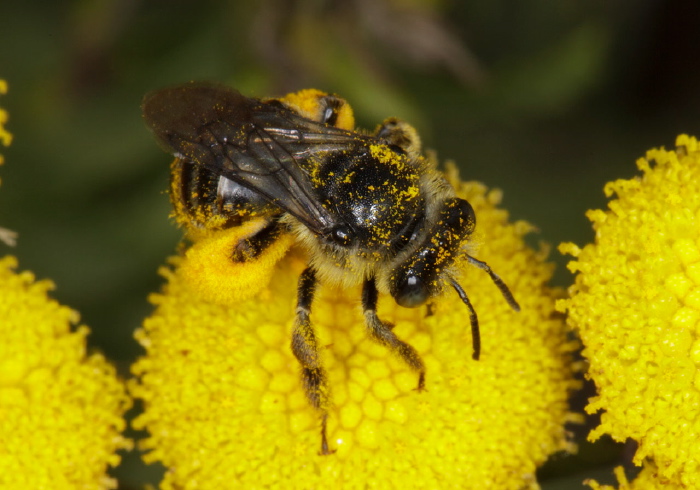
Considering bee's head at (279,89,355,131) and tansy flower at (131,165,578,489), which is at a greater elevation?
bee's head at (279,89,355,131)

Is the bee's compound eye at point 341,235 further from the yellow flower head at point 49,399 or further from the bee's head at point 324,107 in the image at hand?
the yellow flower head at point 49,399

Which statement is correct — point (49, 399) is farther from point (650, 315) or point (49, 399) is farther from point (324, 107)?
point (650, 315)

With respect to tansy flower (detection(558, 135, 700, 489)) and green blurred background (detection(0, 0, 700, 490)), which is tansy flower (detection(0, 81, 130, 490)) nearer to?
green blurred background (detection(0, 0, 700, 490))

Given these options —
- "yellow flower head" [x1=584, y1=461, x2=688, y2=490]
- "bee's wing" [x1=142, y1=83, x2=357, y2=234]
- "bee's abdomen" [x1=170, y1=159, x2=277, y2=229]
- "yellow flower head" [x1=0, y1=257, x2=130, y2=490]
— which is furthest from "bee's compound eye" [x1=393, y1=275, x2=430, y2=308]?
"yellow flower head" [x1=0, y1=257, x2=130, y2=490]

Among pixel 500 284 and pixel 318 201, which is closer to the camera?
pixel 318 201

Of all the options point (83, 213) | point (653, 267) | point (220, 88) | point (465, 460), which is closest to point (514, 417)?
point (465, 460)

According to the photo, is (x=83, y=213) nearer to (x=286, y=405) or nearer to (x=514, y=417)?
(x=286, y=405)

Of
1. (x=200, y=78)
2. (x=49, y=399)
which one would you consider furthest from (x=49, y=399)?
(x=200, y=78)
